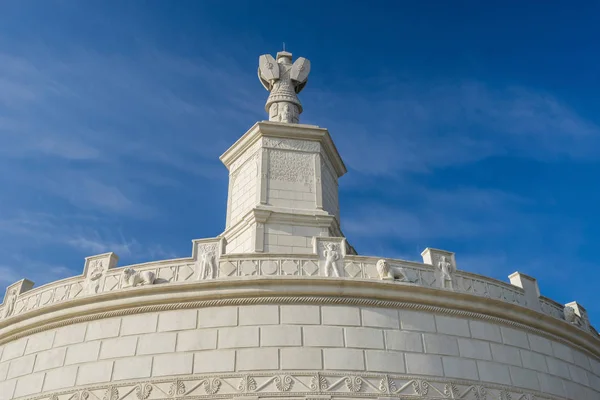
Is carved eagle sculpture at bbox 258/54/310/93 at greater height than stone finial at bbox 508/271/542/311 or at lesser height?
greater

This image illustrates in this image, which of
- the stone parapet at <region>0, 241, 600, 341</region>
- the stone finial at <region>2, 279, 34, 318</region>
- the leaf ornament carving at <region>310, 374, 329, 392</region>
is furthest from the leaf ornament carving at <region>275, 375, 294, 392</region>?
the stone finial at <region>2, 279, 34, 318</region>

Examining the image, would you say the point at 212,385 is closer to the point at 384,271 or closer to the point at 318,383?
the point at 318,383

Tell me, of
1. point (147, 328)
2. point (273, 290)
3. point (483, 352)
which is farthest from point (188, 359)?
point (483, 352)

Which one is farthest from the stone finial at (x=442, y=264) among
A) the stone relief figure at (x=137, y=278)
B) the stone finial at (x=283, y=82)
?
the stone finial at (x=283, y=82)

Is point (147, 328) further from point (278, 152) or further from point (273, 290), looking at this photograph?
point (278, 152)

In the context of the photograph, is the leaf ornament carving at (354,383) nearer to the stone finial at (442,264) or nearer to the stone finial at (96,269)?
the stone finial at (442,264)

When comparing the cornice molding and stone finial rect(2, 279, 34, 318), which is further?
stone finial rect(2, 279, 34, 318)

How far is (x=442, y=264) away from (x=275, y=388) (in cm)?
623

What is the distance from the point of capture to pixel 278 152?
77.7ft

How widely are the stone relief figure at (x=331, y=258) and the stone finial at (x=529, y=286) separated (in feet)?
19.9

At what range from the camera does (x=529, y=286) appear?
1775cm

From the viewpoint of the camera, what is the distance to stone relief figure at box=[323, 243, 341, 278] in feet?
50.3

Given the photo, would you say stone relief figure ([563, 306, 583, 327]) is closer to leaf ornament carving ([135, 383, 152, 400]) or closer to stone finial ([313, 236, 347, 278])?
stone finial ([313, 236, 347, 278])

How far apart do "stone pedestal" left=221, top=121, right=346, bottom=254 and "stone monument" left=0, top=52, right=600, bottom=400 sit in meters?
5.49
